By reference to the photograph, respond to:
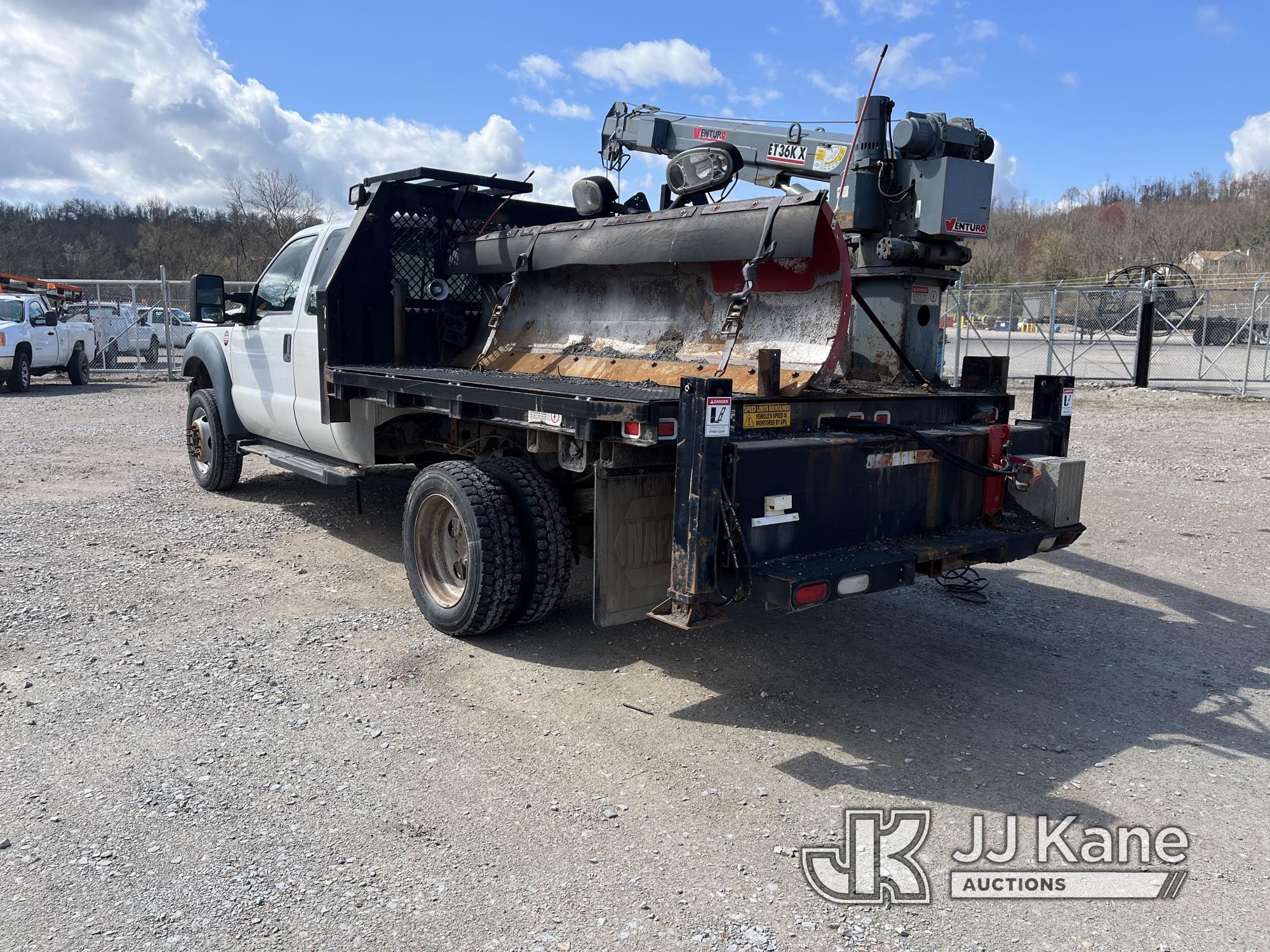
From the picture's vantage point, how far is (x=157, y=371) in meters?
23.4

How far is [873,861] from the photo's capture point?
314 cm

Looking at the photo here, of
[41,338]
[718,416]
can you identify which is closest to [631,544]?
[718,416]

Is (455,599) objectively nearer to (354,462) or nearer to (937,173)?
(354,462)

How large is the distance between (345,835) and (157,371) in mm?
23173

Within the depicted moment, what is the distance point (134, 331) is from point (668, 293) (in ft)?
74.1

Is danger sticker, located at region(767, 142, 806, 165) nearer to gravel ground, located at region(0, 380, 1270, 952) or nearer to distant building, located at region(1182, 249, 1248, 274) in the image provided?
gravel ground, located at region(0, 380, 1270, 952)

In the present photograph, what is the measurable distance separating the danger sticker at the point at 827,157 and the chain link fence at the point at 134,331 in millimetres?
18152

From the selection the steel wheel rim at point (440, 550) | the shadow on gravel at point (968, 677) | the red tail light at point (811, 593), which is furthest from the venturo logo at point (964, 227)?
the steel wheel rim at point (440, 550)

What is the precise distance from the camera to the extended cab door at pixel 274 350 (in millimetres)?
7078

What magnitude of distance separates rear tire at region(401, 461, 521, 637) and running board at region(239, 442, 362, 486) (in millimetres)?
1263

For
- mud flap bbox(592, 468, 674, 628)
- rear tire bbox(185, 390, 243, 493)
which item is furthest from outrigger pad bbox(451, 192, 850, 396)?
rear tire bbox(185, 390, 243, 493)

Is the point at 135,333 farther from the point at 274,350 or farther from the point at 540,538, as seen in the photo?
the point at 540,538

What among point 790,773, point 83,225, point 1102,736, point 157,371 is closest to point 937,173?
point 1102,736

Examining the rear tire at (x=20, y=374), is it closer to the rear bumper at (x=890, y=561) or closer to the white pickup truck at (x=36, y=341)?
the white pickup truck at (x=36, y=341)
